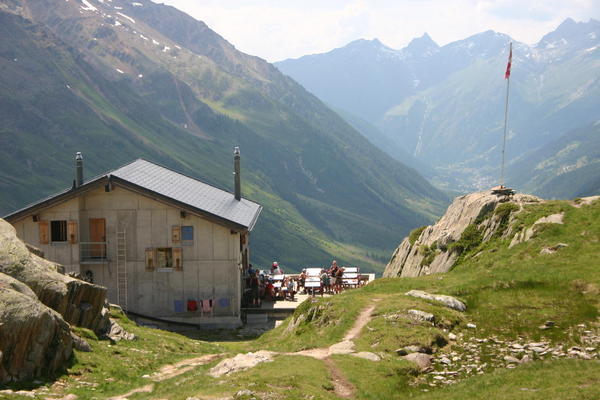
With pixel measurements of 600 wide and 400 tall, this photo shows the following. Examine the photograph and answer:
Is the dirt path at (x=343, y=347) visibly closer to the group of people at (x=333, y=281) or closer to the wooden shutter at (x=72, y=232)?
the group of people at (x=333, y=281)

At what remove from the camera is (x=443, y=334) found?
27609 millimetres

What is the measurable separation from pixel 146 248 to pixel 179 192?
5.26m

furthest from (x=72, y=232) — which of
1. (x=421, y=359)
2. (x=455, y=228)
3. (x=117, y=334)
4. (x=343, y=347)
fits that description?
(x=421, y=359)

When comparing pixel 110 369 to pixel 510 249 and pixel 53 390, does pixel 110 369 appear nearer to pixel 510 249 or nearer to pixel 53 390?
pixel 53 390

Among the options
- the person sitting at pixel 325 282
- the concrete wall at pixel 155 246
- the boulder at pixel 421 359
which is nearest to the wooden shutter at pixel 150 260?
the concrete wall at pixel 155 246

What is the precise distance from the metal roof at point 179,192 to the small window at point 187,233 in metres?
1.61

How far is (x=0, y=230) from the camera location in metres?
29.4

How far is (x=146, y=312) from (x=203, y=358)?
2119 centimetres

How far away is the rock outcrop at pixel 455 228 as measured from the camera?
4375cm

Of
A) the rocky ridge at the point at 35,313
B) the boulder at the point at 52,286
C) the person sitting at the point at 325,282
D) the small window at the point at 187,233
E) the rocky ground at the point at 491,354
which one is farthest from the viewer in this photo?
the person sitting at the point at 325,282

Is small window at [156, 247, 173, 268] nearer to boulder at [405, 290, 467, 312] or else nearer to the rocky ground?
boulder at [405, 290, 467, 312]

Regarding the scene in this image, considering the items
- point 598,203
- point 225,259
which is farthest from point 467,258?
point 225,259

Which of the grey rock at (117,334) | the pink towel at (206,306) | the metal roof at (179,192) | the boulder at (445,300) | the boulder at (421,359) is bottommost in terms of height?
the pink towel at (206,306)

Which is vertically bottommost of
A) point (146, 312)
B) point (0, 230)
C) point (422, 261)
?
point (146, 312)
